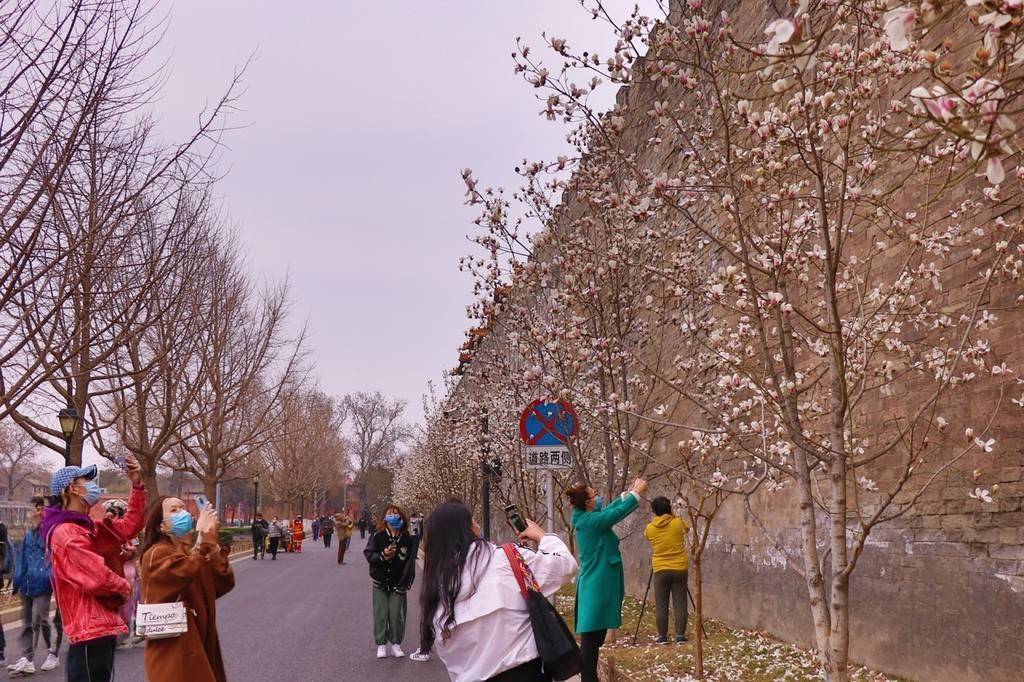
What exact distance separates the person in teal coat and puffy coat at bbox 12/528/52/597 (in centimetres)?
563

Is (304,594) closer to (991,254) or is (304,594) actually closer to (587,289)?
(587,289)

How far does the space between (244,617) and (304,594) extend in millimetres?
4967

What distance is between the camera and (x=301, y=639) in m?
13.3

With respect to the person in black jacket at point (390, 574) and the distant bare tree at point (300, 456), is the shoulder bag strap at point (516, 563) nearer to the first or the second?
the person in black jacket at point (390, 574)

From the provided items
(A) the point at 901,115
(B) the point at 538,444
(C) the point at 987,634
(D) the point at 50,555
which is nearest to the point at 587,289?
(B) the point at 538,444

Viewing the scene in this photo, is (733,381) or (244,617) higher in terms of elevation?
(733,381)

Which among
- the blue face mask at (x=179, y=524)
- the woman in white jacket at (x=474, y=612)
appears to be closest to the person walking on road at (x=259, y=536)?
the blue face mask at (x=179, y=524)

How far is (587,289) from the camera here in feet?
32.9

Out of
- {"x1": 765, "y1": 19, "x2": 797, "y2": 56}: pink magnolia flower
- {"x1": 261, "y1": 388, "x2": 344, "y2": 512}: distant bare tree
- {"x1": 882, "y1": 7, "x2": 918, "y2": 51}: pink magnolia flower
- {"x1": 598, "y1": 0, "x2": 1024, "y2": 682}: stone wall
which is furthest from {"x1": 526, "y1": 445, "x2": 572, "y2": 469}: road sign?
{"x1": 261, "y1": 388, "x2": 344, "y2": 512}: distant bare tree

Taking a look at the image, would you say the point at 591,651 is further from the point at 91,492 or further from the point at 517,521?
the point at 91,492

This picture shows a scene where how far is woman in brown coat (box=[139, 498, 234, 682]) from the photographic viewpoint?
189 inches

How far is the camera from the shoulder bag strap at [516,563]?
4.32 meters

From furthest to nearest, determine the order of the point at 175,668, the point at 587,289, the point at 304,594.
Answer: the point at 304,594
the point at 587,289
the point at 175,668

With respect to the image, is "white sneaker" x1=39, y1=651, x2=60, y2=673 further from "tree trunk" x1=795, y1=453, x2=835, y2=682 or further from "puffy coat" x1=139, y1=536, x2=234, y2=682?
"tree trunk" x1=795, y1=453, x2=835, y2=682
